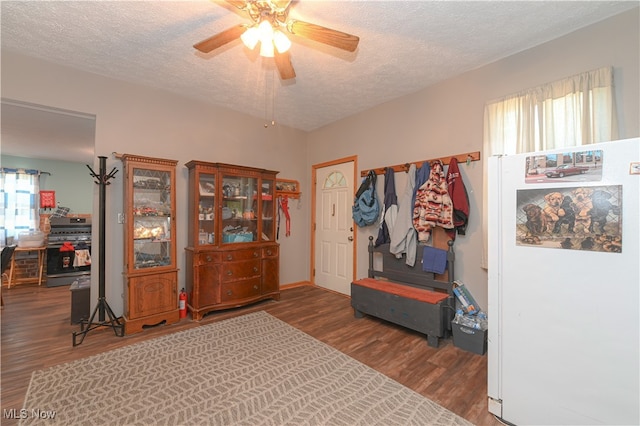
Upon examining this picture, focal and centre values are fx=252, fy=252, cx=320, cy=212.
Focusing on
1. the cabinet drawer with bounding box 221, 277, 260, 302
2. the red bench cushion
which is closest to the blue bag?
the red bench cushion

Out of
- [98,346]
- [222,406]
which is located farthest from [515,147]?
[98,346]

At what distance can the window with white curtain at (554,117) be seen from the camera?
2.04 m

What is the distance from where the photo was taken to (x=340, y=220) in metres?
4.35

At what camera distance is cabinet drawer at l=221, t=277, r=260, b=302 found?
134 inches

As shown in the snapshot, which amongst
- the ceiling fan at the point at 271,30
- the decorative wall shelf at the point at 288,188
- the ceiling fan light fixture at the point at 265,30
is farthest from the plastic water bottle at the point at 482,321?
the decorative wall shelf at the point at 288,188

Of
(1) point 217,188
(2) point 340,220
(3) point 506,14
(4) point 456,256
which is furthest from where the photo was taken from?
(2) point 340,220

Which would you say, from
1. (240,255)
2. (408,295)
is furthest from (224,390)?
(408,295)

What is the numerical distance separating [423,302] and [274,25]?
9.21ft

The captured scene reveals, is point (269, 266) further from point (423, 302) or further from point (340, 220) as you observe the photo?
point (423, 302)

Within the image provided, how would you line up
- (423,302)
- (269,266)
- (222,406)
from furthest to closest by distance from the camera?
(269,266) → (423,302) → (222,406)

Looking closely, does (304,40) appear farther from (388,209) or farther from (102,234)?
(102,234)

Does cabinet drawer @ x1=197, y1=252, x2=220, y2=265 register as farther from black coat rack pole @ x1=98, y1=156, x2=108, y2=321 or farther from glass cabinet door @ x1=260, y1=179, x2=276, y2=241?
black coat rack pole @ x1=98, y1=156, x2=108, y2=321

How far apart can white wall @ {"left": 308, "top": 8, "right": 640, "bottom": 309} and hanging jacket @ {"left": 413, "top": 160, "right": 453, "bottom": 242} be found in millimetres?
243

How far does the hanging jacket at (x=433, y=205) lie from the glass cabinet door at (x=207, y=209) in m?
2.67
